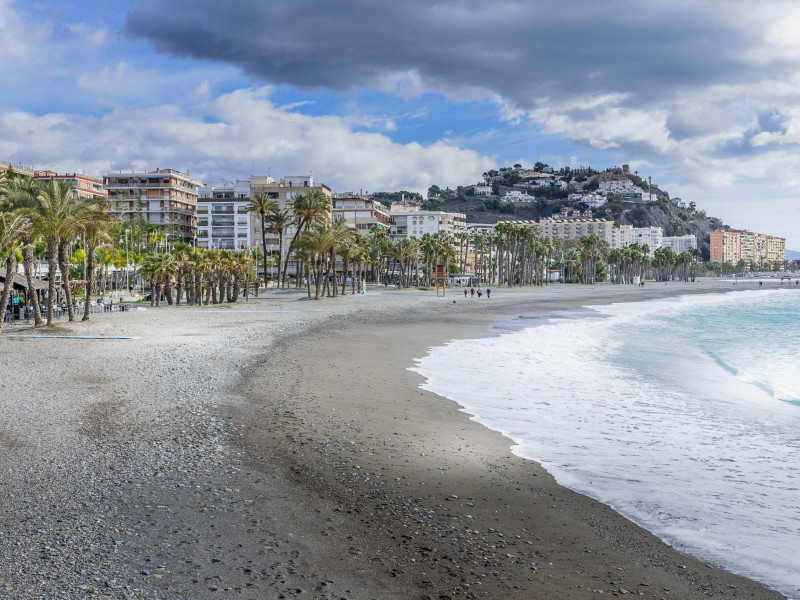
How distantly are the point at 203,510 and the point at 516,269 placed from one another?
14054cm

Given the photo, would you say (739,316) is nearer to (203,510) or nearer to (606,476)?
(606,476)

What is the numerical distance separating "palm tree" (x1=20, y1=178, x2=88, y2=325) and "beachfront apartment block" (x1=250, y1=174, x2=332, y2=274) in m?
88.2

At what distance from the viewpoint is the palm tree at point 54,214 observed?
25.7 m

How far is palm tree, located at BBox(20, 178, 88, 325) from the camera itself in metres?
25.7

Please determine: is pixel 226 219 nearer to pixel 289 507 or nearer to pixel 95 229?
pixel 95 229

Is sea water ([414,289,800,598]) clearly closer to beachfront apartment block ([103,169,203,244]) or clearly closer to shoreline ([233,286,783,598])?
shoreline ([233,286,783,598])

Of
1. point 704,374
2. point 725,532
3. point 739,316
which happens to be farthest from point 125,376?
point 739,316

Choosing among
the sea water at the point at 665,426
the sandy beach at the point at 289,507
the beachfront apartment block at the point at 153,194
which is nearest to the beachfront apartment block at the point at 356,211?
the beachfront apartment block at the point at 153,194

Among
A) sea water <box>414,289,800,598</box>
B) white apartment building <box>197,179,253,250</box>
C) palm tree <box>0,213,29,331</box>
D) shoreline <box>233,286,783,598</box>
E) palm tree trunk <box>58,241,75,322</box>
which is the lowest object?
sea water <box>414,289,800,598</box>

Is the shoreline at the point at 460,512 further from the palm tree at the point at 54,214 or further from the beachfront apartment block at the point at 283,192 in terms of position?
the beachfront apartment block at the point at 283,192

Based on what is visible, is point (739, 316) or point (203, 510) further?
point (739, 316)

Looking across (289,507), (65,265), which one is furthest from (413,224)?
(289,507)

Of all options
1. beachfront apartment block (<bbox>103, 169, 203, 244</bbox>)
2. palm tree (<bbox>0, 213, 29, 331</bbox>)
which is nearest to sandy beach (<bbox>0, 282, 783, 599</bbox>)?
palm tree (<bbox>0, 213, 29, 331</bbox>)

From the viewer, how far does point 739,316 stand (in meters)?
51.8
